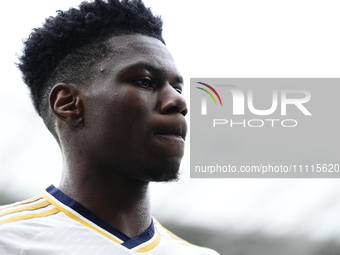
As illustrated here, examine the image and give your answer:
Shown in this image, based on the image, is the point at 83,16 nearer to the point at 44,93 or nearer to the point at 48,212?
the point at 44,93

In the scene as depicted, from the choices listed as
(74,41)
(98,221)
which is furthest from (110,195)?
(74,41)

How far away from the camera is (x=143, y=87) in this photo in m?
1.66

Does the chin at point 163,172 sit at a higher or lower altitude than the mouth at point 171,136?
lower

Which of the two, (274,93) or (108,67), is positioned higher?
(108,67)

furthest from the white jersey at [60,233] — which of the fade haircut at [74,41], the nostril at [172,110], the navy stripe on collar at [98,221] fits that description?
the nostril at [172,110]

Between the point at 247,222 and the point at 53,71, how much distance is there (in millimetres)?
5856

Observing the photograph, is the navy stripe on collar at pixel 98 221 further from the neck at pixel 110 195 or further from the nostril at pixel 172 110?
the nostril at pixel 172 110

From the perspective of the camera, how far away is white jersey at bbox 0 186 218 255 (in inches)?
56.9

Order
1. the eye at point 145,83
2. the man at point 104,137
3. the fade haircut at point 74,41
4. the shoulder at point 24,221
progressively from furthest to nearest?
the fade haircut at point 74,41, the eye at point 145,83, the man at point 104,137, the shoulder at point 24,221

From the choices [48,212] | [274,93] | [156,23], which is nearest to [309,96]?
[274,93]

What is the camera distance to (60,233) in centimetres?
151

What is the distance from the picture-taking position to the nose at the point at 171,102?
1627mm

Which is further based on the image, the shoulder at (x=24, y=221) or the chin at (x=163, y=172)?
the chin at (x=163, y=172)

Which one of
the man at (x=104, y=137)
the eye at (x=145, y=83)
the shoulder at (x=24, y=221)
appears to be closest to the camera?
the shoulder at (x=24, y=221)
